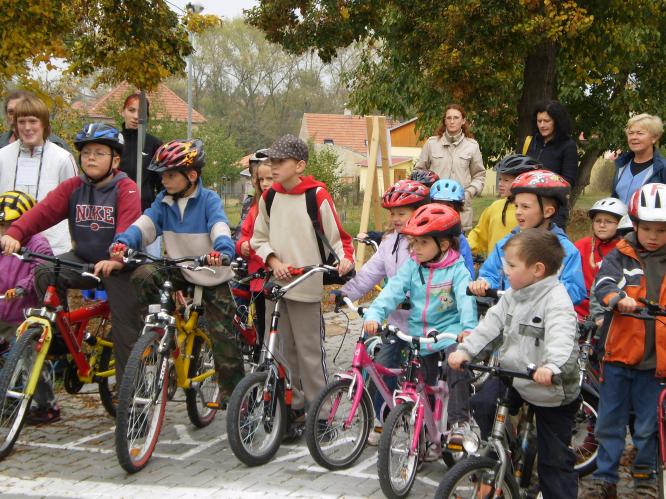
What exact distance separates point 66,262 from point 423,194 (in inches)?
94.3

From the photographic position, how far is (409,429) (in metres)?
5.15

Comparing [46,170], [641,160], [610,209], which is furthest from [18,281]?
[641,160]

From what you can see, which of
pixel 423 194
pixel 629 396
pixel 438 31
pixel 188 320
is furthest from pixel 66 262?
pixel 438 31

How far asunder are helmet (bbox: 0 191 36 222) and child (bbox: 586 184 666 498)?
4.04 metres

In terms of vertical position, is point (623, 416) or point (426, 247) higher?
point (426, 247)

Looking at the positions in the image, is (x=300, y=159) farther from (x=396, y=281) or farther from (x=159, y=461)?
(x=159, y=461)

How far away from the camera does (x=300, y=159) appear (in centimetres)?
611

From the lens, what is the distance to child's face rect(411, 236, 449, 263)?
5391mm

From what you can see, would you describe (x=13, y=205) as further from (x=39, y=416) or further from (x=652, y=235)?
(x=652, y=235)

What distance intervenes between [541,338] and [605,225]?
210 cm

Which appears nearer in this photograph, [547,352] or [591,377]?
[547,352]

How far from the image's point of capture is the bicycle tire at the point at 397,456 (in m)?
4.93

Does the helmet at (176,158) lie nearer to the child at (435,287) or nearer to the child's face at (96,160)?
the child's face at (96,160)

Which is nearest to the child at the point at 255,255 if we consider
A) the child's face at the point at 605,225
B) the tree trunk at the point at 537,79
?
the child's face at the point at 605,225
